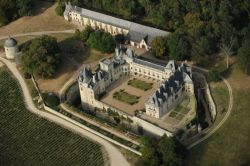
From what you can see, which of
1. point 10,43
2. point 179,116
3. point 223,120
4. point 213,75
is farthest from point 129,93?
point 10,43

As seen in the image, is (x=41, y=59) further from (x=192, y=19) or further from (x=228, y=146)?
(x=228, y=146)

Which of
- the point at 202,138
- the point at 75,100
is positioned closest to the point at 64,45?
the point at 75,100

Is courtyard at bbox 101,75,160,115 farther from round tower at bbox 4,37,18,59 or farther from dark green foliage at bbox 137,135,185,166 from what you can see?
round tower at bbox 4,37,18,59

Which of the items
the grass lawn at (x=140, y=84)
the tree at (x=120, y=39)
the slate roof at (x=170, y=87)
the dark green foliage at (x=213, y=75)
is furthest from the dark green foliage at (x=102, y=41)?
the dark green foliage at (x=213, y=75)

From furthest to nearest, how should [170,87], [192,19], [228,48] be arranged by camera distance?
1. [192,19]
2. [228,48]
3. [170,87]

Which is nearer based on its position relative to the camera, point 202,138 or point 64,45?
point 202,138

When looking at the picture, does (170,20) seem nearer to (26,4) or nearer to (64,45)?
(64,45)
